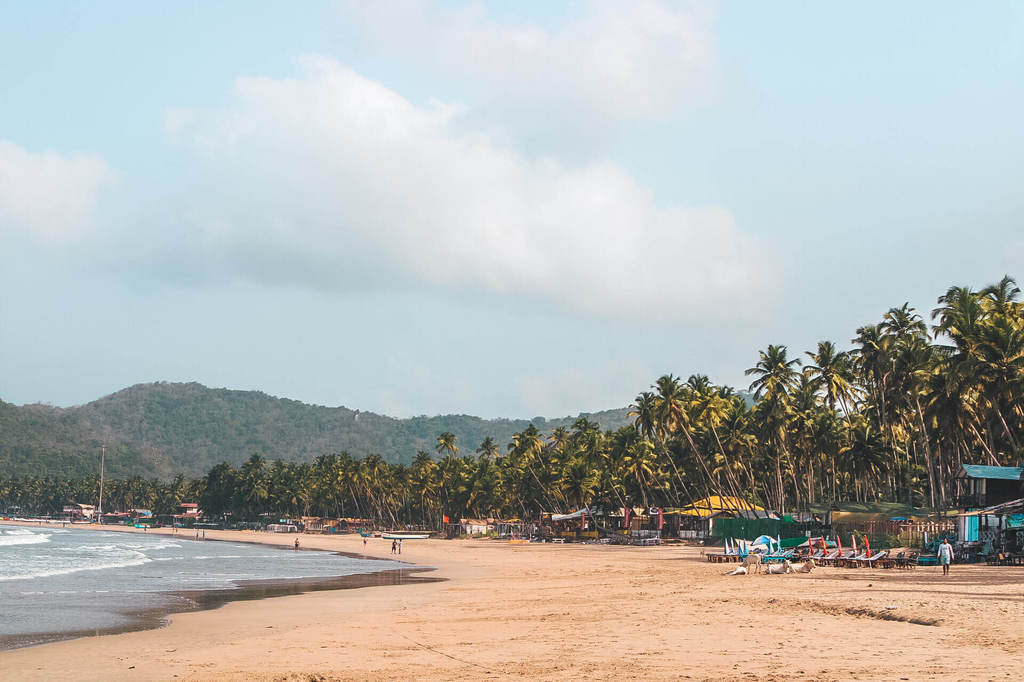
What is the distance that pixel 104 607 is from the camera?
28859 millimetres

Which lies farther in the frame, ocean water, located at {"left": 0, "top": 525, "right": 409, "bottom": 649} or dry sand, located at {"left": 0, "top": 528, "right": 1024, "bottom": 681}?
ocean water, located at {"left": 0, "top": 525, "right": 409, "bottom": 649}

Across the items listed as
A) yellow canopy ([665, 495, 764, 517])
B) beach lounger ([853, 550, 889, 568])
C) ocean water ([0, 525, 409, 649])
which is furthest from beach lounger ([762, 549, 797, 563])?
yellow canopy ([665, 495, 764, 517])

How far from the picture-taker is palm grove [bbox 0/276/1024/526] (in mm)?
53719

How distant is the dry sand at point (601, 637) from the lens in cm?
1462

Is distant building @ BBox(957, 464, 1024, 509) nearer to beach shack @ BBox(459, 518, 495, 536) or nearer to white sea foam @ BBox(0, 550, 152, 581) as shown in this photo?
white sea foam @ BBox(0, 550, 152, 581)

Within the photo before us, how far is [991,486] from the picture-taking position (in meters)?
43.9

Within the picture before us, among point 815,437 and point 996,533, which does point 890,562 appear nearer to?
point 996,533

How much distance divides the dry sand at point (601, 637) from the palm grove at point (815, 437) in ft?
77.5

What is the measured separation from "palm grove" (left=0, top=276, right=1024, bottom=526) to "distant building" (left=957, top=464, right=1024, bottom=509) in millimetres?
4790

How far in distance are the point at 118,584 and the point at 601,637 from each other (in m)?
27.8

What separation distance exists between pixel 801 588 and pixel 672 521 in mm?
58297

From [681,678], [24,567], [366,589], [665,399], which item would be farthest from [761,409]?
[681,678]

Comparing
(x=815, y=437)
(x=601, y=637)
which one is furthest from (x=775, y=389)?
(x=601, y=637)

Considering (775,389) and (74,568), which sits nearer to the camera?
(74,568)
